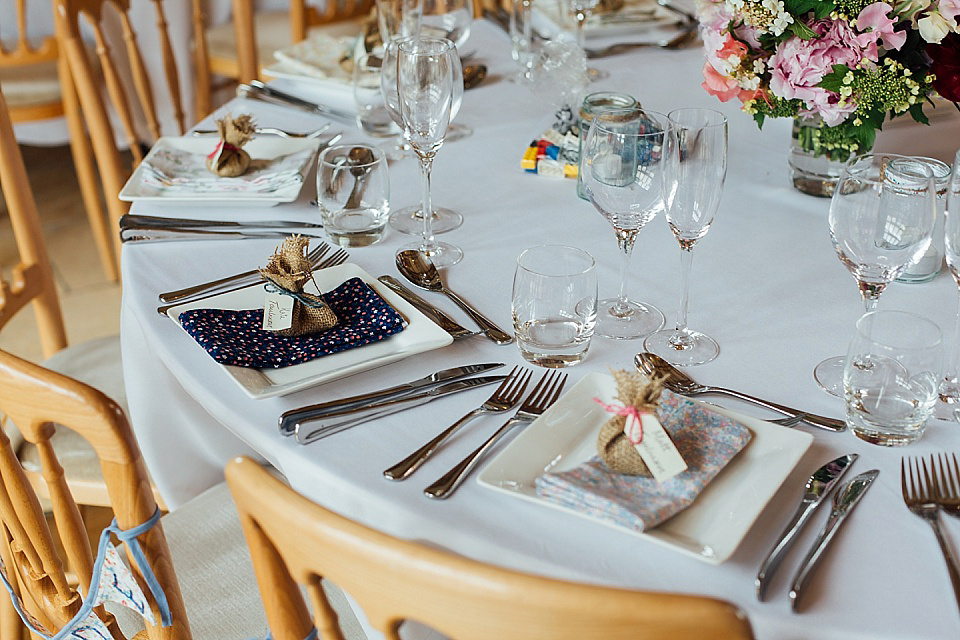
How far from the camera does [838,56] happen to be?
112cm

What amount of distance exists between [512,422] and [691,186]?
0.30 m

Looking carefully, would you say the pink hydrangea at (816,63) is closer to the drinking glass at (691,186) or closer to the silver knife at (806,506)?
the drinking glass at (691,186)

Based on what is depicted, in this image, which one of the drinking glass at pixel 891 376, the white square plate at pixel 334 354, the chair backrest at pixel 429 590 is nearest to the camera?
the chair backrest at pixel 429 590

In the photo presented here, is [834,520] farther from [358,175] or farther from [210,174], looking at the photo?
[210,174]

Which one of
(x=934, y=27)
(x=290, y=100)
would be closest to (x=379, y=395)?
(x=934, y=27)

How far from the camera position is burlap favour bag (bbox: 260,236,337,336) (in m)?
1.03

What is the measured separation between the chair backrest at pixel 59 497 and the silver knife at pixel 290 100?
0.85 m

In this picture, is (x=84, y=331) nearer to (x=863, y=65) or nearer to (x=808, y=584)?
(x=863, y=65)

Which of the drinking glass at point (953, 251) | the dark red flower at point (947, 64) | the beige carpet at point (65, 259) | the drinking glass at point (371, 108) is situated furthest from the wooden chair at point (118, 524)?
the beige carpet at point (65, 259)

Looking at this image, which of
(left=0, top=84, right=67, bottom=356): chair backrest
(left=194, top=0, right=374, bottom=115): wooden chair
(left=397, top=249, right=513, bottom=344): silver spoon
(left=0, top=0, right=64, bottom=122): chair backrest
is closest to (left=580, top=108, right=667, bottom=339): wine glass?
(left=397, top=249, right=513, bottom=344): silver spoon

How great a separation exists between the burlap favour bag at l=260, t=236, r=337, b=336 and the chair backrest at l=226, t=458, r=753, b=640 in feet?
1.28

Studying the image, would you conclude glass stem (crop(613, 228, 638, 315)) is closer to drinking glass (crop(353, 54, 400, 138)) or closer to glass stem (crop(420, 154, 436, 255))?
glass stem (crop(420, 154, 436, 255))

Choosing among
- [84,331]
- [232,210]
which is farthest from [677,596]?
[84,331]

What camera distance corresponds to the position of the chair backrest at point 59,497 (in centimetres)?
79
